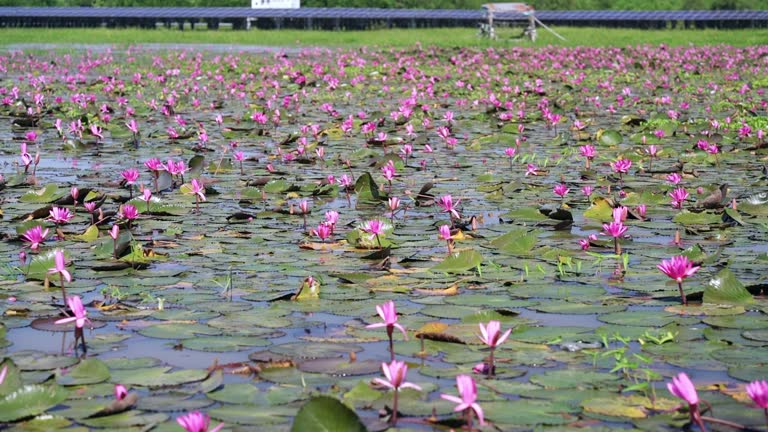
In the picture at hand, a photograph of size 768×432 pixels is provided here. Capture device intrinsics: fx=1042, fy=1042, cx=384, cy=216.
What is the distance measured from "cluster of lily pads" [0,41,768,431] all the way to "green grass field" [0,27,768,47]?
2176cm

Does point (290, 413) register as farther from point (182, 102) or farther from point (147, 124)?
point (182, 102)

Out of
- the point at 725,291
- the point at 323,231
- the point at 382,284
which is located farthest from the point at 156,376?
the point at 725,291

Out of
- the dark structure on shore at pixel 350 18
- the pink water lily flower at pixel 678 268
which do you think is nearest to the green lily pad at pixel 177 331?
the pink water lily flower at pixel 678 268

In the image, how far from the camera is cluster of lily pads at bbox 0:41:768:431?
2.47 metres

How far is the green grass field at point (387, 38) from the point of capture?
30469mm

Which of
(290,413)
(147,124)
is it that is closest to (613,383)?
(290,413)

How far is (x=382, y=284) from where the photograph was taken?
373 cm

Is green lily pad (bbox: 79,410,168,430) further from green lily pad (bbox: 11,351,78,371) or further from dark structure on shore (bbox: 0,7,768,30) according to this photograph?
dark structure on shore (bbox: 0,7,768,30)

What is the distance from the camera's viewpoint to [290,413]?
243 cm

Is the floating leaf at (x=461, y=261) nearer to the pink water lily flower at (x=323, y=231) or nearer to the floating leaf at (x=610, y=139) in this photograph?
the pink water lily flower at (x=323, y=231)

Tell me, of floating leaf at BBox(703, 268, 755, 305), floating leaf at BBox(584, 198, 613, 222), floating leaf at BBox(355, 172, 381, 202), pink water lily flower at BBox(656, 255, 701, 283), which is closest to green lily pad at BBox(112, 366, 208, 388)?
pink water lily flower at BBox(656, 255, 701, 283)

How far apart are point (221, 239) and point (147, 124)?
6.01 m

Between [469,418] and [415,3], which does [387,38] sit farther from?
[415,3]

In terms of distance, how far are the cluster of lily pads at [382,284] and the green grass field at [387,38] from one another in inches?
857
